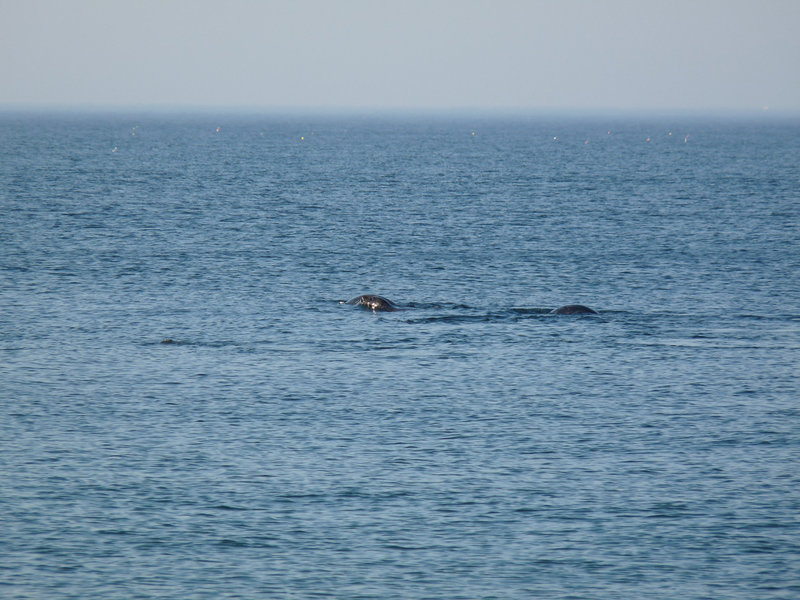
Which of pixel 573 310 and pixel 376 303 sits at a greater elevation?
pixel 376 303

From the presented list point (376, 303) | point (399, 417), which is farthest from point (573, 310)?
point (399, 417)

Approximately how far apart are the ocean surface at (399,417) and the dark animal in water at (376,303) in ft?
1.92

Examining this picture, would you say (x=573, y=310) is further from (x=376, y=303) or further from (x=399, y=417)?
(x=399, y=417)

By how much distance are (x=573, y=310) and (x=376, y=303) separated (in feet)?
32.8

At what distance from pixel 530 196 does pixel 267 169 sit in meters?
56.8

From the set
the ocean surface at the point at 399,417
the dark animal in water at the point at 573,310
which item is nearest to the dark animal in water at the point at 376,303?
the ocean surface at the point at 399,417

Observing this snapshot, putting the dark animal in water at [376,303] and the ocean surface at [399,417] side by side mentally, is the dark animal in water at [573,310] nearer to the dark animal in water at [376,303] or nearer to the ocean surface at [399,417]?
the ocean surface at [399,417]

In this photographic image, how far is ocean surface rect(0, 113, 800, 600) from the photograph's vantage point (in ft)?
80.5

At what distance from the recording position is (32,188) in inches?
4596

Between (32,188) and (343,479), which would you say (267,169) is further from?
(343,479)

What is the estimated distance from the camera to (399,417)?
3572cm

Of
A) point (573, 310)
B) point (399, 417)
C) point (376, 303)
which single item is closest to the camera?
point (399, 417)

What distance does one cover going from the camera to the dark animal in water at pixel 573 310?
53031mm

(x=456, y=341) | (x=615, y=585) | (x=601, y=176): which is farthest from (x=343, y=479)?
(x=601, y=176)
